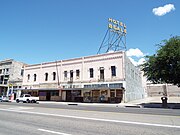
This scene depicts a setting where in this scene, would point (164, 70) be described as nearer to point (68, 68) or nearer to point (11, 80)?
point (68, 68)

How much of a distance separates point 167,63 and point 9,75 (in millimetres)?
42041

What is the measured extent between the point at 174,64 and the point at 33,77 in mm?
31676

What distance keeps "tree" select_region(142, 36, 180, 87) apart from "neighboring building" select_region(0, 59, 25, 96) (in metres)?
35.8

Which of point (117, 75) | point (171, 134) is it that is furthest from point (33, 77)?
point (171, 134)

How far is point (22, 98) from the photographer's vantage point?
111 ft

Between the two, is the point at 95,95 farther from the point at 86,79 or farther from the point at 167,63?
the point at 167,63

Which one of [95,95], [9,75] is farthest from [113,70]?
[9,75]

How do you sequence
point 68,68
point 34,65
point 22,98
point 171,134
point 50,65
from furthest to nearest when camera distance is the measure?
point 34,65
point 50,65
point 68,68
point 22,98
point 171,134

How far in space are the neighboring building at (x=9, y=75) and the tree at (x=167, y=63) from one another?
35767 millimetres

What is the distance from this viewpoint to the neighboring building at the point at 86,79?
104ft

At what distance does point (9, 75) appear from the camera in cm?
5034

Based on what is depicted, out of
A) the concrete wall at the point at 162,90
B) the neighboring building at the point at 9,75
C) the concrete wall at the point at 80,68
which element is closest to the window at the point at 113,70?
the concrete wall at the point at 80,68

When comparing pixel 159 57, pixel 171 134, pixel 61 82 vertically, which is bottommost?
pixel 171 134

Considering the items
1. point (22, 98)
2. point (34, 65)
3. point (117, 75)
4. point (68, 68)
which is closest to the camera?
point (117, 75)
